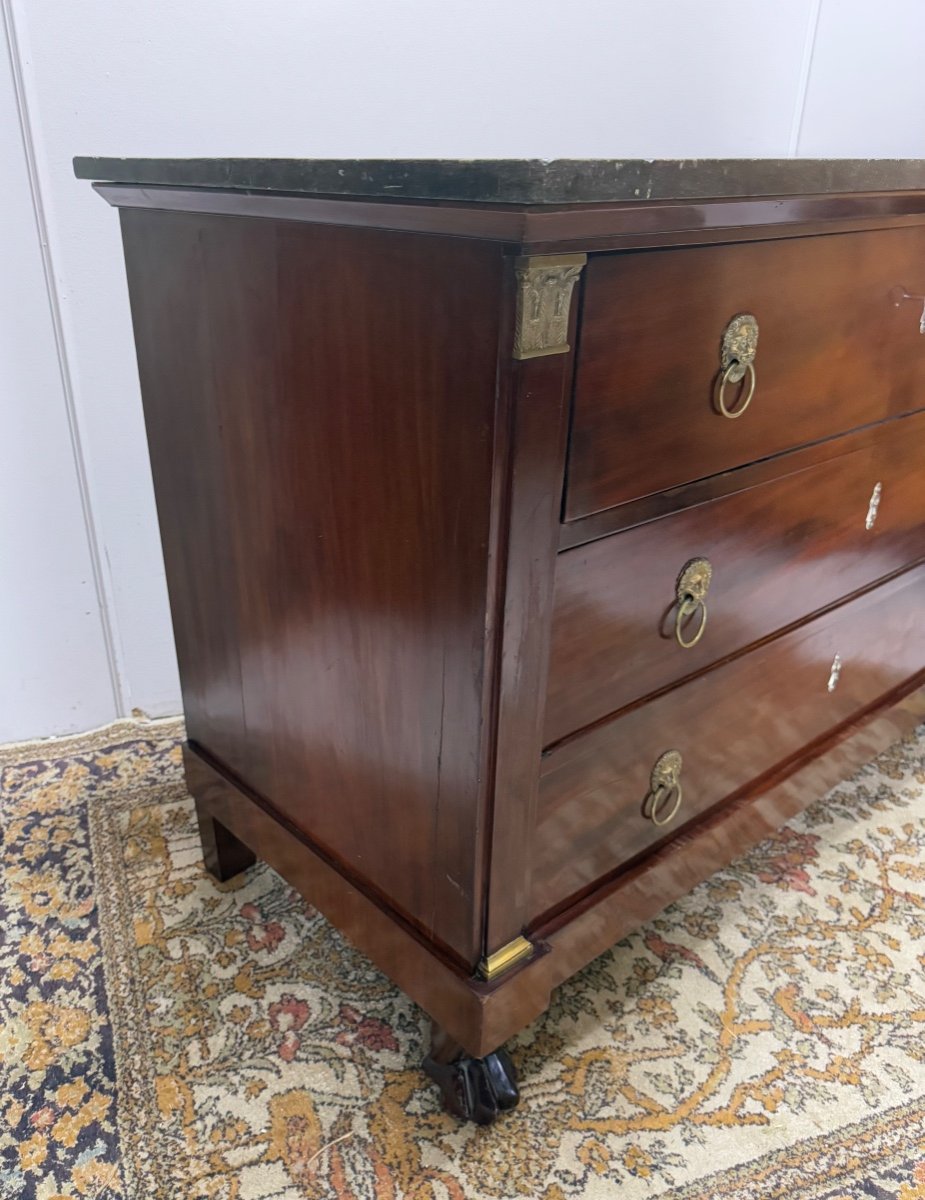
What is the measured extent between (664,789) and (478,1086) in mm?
341

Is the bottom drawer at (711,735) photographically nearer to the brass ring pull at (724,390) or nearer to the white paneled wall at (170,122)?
the brass ring pull at (724,390)

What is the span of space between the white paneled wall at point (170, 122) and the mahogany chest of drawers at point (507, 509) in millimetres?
365

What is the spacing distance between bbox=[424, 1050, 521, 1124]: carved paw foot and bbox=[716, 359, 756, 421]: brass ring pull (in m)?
0.64

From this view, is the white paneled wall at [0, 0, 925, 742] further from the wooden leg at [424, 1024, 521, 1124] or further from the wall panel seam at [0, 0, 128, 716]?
the wooden leg at [424, 1024, 521, 1124]

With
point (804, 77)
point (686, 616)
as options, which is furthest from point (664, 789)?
point (804, 77)

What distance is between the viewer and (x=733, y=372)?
2.60 ft

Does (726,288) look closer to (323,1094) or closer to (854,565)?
(854,565)

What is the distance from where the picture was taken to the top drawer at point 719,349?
68 cm

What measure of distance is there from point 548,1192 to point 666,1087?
0.17m

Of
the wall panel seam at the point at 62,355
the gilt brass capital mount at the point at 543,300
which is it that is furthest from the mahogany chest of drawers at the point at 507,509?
the wall panel seam at the point at 62,355

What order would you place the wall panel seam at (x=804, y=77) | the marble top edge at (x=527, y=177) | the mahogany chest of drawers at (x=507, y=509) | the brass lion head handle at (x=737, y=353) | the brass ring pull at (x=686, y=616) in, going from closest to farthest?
the marble top edge at (x=527, y=177) → the mahogany chest of drawers at (x=507, y=509) → the brass lion head handle at (x=737, y=353) → the brass ring pull at (x=686, y=616) → the wall panel seam at (x=804, y=77)

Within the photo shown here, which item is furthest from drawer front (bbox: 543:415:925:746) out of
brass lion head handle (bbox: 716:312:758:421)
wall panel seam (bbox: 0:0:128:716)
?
wall panel seam (bbox: 0:0:128:716)

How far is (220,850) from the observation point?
1.19 m

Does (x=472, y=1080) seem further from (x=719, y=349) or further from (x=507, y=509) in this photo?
(x=719, y=349)
